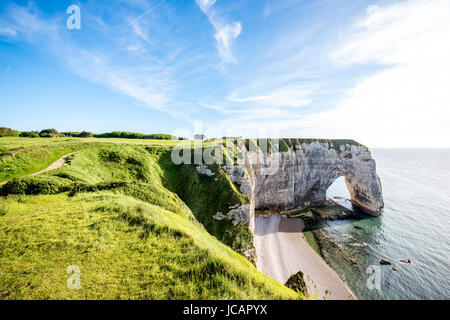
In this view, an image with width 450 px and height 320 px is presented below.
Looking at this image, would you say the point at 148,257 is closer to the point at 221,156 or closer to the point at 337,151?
the point at 221,156

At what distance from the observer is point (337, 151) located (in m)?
63.5

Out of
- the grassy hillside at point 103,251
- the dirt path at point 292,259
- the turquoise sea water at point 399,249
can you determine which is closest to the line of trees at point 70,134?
the grassy hillside at point 103,251

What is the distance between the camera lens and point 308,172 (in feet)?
203

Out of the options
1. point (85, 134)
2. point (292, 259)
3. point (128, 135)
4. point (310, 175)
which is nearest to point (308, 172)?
point (310, 175)

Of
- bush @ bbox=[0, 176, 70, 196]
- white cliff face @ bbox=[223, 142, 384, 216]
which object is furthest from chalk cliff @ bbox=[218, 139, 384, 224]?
bush @ bbox=[0, 176, 70, 196]

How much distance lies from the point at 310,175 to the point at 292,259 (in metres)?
35.9

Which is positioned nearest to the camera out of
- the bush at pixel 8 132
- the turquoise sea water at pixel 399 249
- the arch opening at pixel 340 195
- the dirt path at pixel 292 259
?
the turquoise sea water at pixel 399 249

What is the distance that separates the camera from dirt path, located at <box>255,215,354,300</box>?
29.0 m

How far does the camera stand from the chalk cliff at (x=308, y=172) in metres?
54.1

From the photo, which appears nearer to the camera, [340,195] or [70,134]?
[70,134]

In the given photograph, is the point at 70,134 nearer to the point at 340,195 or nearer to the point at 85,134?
the point at 85,134

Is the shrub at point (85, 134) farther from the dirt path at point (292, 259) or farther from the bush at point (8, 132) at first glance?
the dirt path at point (292, 259)

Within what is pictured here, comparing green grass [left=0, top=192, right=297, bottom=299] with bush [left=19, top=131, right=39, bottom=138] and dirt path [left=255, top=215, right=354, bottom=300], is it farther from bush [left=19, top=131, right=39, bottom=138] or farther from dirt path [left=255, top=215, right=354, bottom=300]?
bush [left=19, top=131, right=39, bottom=138]
